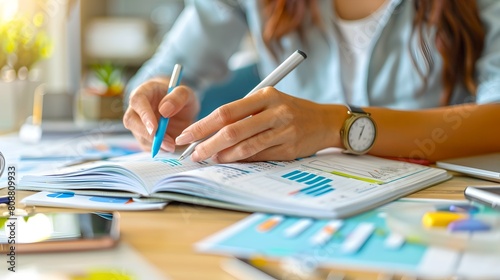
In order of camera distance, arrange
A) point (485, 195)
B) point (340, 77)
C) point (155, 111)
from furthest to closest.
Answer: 1. point (340, 77)
2. point (155, 111)
3. point (485, 195)

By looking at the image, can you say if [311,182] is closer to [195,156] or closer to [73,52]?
[195,156]

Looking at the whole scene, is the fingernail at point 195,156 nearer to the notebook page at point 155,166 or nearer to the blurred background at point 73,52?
the notebook page at point 155,166

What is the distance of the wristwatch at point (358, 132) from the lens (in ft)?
2.59

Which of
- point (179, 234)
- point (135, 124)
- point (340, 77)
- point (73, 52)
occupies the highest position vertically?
point (73, 52)

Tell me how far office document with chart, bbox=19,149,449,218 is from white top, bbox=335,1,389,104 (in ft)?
1.68

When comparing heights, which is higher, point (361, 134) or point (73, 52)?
point (73, 52)

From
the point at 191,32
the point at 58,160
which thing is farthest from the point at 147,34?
the point at 58,160

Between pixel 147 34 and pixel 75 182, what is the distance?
2.29 meters

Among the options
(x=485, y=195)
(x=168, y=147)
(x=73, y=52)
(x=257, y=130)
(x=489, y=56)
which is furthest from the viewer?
(x=73, y=52)

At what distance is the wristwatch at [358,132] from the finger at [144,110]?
0.26 metres

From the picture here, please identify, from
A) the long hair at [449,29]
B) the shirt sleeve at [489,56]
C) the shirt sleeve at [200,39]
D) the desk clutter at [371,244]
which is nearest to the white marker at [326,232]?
the desk clutter at [371,244]

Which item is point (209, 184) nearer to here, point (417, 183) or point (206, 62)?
point (417, 183)

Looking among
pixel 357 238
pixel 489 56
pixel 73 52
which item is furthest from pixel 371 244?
pixel 73 52

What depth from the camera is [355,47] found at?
1.24 m
